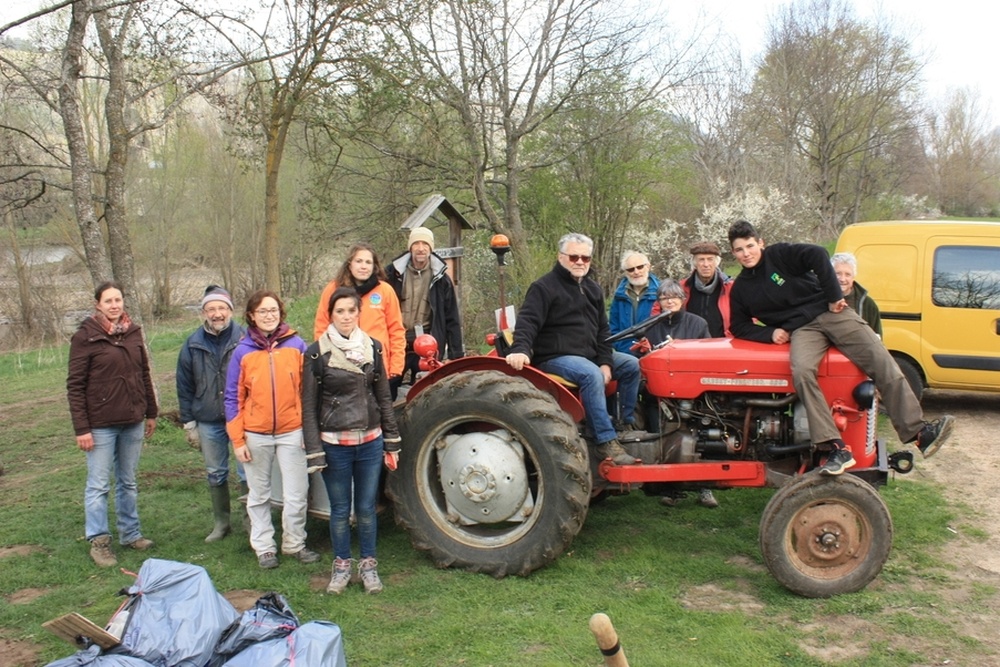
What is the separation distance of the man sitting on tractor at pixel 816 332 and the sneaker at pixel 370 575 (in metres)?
2.23

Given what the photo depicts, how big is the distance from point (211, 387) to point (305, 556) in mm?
1122

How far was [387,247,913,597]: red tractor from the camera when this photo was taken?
370cm

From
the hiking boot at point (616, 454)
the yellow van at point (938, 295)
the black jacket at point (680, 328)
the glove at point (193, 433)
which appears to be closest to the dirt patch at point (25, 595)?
the glove at point (193, 433)

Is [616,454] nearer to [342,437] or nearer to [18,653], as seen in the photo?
[342,437]

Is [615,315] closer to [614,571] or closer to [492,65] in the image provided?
[614,571]

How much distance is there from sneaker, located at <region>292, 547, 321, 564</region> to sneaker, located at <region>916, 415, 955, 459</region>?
10.4 ft

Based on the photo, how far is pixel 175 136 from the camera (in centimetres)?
2030

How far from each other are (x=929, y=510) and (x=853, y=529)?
1.57 meters

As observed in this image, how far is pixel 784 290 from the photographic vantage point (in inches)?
159

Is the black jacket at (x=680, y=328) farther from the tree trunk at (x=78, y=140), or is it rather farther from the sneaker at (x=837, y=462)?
the tree trunk at (x=78, y=140)

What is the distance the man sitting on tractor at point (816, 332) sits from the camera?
3.78 m

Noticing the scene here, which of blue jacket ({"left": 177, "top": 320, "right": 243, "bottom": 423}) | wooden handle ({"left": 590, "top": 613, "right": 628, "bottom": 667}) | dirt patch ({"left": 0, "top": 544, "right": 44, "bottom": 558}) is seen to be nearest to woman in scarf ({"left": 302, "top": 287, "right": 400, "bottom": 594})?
blue jacket ({"left": 177, "top": 320, "right": 243, "bottom": 423})

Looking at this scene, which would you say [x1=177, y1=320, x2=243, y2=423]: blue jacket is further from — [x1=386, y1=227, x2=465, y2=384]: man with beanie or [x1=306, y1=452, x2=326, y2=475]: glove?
[x1=386, y1=227, x2=465, y2=384]: man with beanie

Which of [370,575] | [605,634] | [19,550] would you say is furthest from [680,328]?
[19,550]
